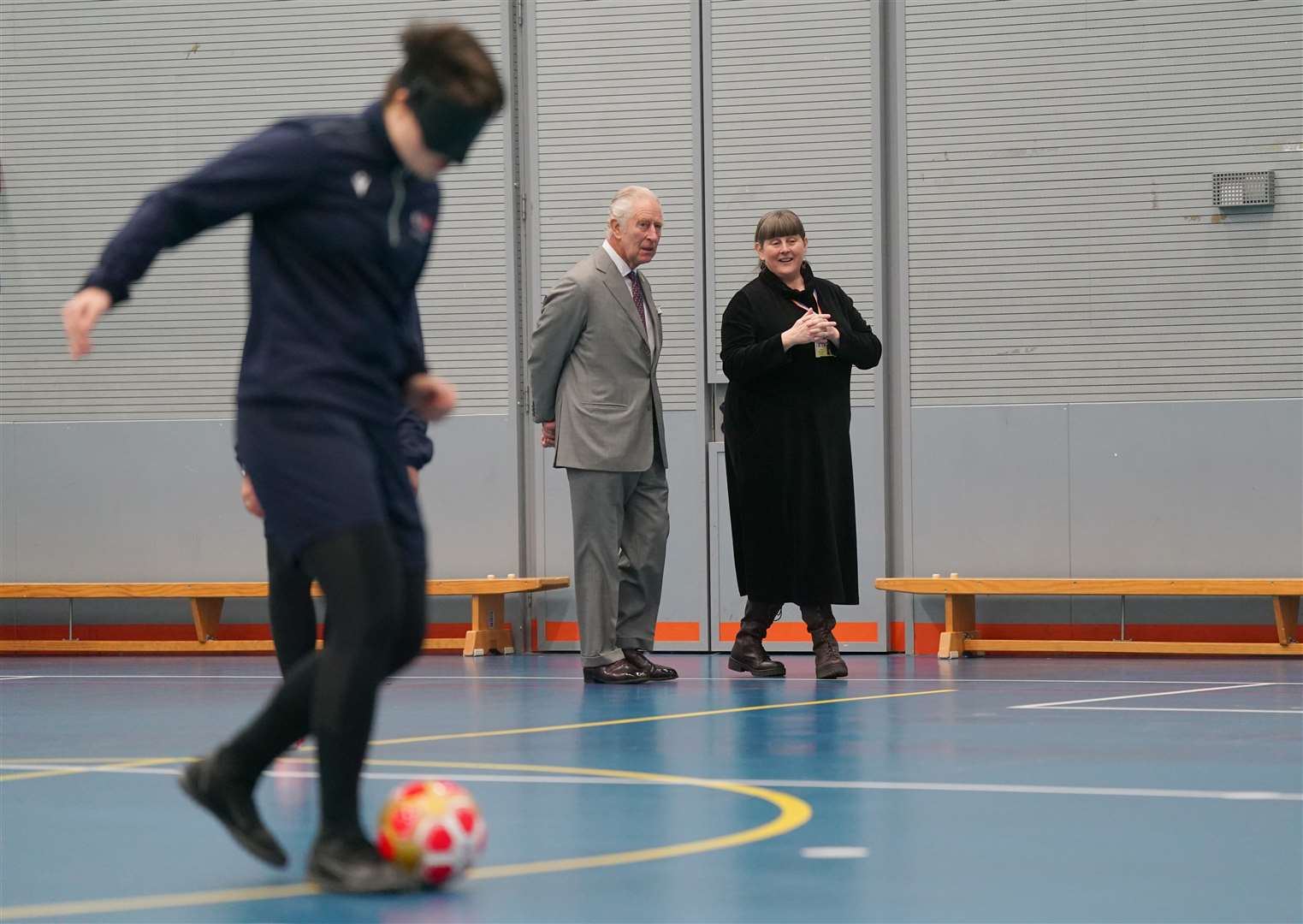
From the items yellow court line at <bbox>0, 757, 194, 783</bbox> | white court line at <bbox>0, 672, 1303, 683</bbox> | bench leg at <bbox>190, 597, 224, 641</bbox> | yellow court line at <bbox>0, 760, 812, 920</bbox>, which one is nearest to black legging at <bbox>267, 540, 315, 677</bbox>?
yellow court line at <bbox>0, 757, 194, 783</bbox>

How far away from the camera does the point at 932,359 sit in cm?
902

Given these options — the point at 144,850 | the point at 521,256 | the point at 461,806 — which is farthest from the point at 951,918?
the point at 521,256

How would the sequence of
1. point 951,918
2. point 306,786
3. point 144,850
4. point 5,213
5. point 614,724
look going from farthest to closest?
1. point 5,213
2. point 614,724
3. point 306,786
4. point 144,850
5. point 951,918

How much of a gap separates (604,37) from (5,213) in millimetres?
3685

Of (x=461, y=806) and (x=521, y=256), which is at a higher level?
(x=521, y=256)

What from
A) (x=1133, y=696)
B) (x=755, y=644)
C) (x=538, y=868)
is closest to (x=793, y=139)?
(x=755, y=644)

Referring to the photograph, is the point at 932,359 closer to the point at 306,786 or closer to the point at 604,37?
the point at 604,37

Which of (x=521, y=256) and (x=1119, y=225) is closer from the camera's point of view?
(x=1119, y=225)

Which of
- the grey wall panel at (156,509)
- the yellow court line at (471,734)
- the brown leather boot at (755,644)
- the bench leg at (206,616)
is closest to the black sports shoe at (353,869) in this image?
the yellow court line at (471,734)

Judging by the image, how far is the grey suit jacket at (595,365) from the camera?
7117mm

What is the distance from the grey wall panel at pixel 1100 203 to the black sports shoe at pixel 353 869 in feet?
21.2

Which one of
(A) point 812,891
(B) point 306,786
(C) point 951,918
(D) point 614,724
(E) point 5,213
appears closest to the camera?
(C) point 951,918

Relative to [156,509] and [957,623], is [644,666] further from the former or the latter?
[156,509]

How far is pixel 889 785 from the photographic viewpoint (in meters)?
4.12
